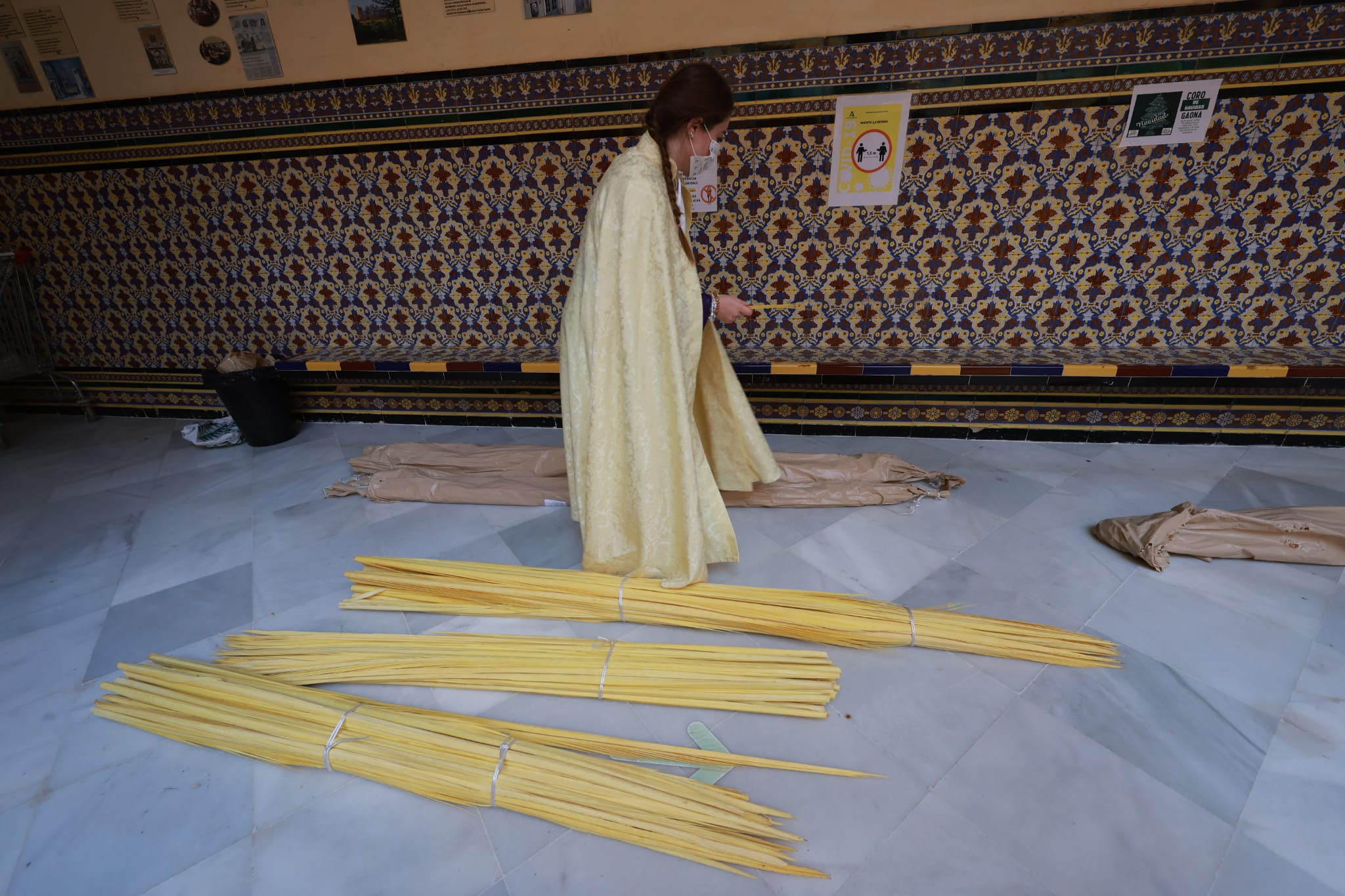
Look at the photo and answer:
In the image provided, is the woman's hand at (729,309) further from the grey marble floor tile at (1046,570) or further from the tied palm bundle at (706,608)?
the grey marble floor tile at (1046,570)

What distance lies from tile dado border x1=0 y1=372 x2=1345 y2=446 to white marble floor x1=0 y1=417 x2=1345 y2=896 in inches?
18.8

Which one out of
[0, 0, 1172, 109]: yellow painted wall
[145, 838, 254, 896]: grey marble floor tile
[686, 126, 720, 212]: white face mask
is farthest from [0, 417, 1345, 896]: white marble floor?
[0, 0, 1172, 109]: yellow painted wall

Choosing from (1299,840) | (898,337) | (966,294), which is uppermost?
(966,294)

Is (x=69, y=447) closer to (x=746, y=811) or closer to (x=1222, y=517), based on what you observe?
(x=746, y=811)

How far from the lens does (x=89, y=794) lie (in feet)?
5.52

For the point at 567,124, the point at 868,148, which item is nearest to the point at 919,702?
the point at 868,148

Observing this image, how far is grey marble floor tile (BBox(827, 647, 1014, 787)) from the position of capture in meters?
1.71

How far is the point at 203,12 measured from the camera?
11.8 feet

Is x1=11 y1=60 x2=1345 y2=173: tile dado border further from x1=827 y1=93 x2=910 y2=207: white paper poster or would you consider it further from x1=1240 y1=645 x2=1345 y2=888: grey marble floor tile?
x1=1240 y1=645 x2=1345 y2=888: grey marble floor tile

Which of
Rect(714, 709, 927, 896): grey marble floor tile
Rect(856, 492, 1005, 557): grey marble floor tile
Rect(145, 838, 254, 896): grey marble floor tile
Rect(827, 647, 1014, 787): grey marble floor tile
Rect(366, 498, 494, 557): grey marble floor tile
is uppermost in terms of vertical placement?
Rect(366, 498, 494, 557): grey marble floor tile

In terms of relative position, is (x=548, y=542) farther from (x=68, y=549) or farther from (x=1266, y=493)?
(x=1266, y=493)

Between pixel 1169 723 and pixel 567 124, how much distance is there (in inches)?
148

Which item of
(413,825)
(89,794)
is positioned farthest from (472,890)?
(89,794)

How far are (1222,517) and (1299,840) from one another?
1.47 metres
